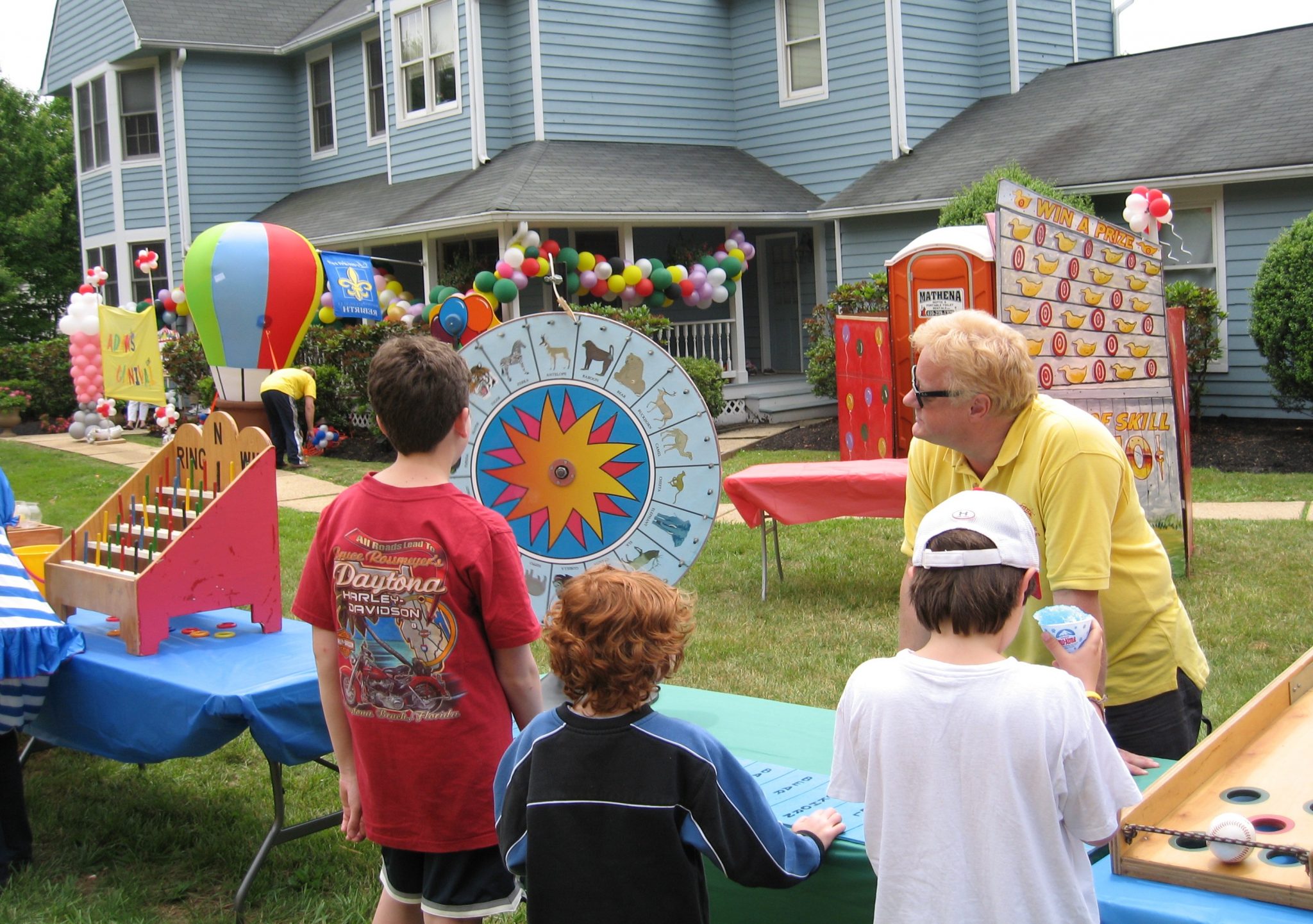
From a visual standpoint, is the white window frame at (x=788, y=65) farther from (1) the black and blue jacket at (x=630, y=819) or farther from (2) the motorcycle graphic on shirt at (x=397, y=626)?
(1) the black and blue jacket at (x=630, y=819)

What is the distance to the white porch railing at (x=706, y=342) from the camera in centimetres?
1753

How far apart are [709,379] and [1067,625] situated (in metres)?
12.9

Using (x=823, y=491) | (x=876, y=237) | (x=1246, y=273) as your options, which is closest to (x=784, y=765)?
(x=823, y=491)

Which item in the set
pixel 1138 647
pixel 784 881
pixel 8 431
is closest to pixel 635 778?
pixel 784 881

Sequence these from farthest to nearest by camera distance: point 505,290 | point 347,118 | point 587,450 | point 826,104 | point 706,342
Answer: point 347,118, point 706,342, point 826,104, point 505,290, point 587,450

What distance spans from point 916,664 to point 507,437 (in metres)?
2.51

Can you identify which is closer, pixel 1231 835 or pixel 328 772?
pixel 1231 835

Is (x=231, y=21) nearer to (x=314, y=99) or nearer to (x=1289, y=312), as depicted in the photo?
(x=314, y=99)

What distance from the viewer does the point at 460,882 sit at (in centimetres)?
270

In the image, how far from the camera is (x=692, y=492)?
14.2ft

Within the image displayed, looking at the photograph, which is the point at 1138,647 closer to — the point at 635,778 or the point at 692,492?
the point at 635,778

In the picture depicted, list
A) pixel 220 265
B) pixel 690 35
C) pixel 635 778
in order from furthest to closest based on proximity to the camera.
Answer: pixel 690 35 < pixel 220 265 < pixel 635 778

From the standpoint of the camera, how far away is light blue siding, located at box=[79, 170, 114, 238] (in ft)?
74.9

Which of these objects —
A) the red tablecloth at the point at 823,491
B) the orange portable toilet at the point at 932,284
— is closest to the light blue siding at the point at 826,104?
the orange portable toilet at the point at 932,284
